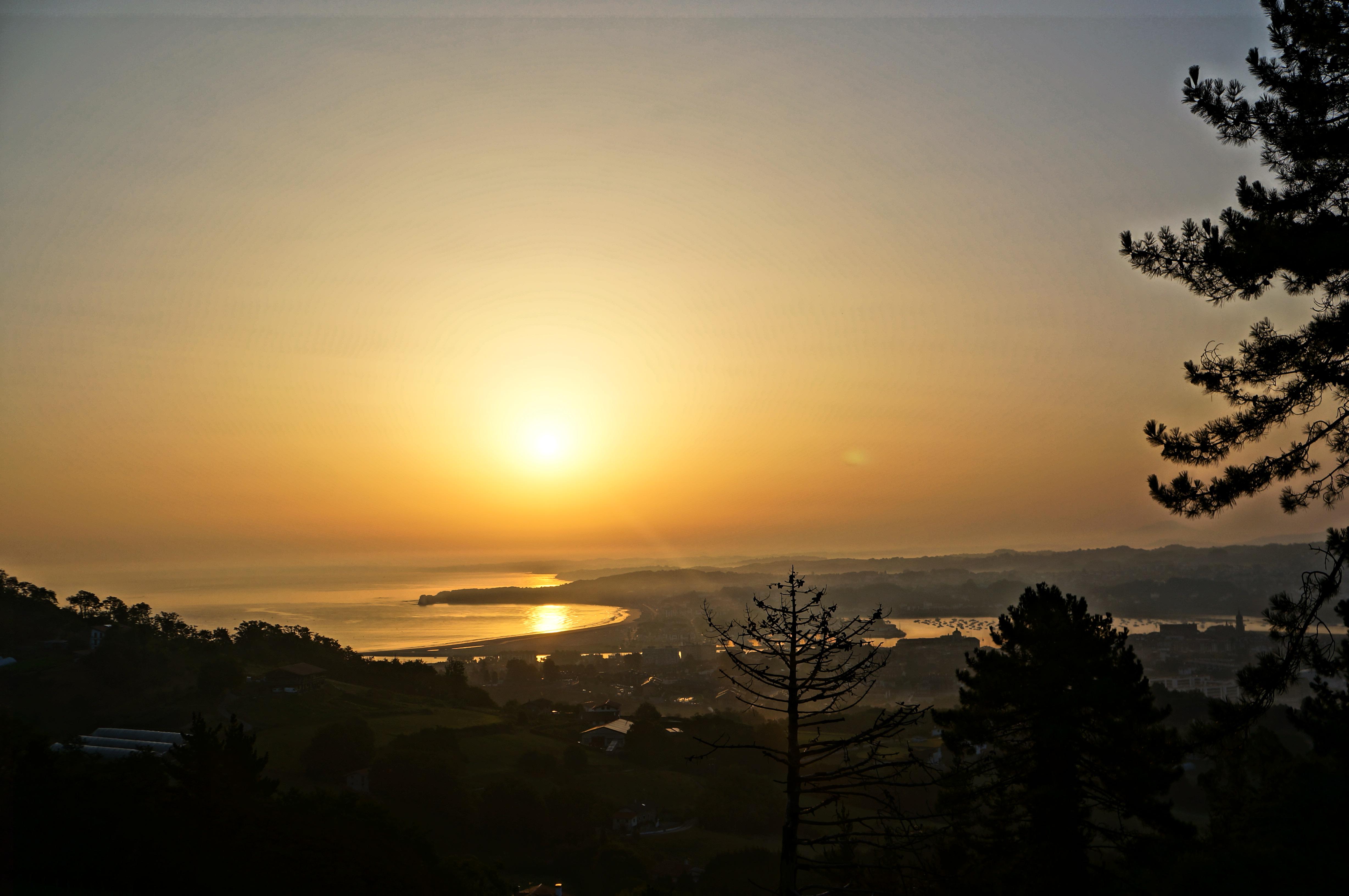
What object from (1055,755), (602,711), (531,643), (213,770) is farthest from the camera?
(531,643)

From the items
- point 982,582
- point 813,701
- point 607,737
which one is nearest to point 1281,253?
point 813,701

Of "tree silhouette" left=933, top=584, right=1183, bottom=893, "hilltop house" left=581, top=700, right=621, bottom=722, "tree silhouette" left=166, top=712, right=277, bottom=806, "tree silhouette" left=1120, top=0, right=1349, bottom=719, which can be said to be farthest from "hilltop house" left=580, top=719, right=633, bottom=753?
"tree silhouette" left=1120, top=0, right=1349, bottom=719

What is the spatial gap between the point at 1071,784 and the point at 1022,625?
8.95 ft

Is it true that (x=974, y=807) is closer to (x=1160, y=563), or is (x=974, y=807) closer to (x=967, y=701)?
(x=967, y=701)

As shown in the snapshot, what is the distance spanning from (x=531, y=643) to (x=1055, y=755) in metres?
77.4

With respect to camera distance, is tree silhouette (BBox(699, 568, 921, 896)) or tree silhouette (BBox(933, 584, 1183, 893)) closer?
tree silhouette (BBox(699, 568, 921, 896))

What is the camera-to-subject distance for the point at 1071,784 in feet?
36.0

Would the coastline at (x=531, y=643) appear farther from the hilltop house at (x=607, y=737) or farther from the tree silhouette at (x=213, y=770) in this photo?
the tree silhouette at (x=213, y=770)

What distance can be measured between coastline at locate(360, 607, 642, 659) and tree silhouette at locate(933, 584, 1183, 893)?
212 ft

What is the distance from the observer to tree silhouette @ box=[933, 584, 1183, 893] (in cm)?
1073

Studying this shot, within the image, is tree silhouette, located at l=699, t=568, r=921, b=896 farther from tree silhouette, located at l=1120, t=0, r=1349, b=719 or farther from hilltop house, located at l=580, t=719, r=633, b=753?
hilltop house, located at l=580, t=719, r=633, b=753

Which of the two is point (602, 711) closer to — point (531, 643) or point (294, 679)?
point (294, 679)

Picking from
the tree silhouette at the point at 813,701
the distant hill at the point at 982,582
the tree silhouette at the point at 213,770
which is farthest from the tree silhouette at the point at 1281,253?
the distant hill at the point at 982,582

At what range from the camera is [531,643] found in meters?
83.6
